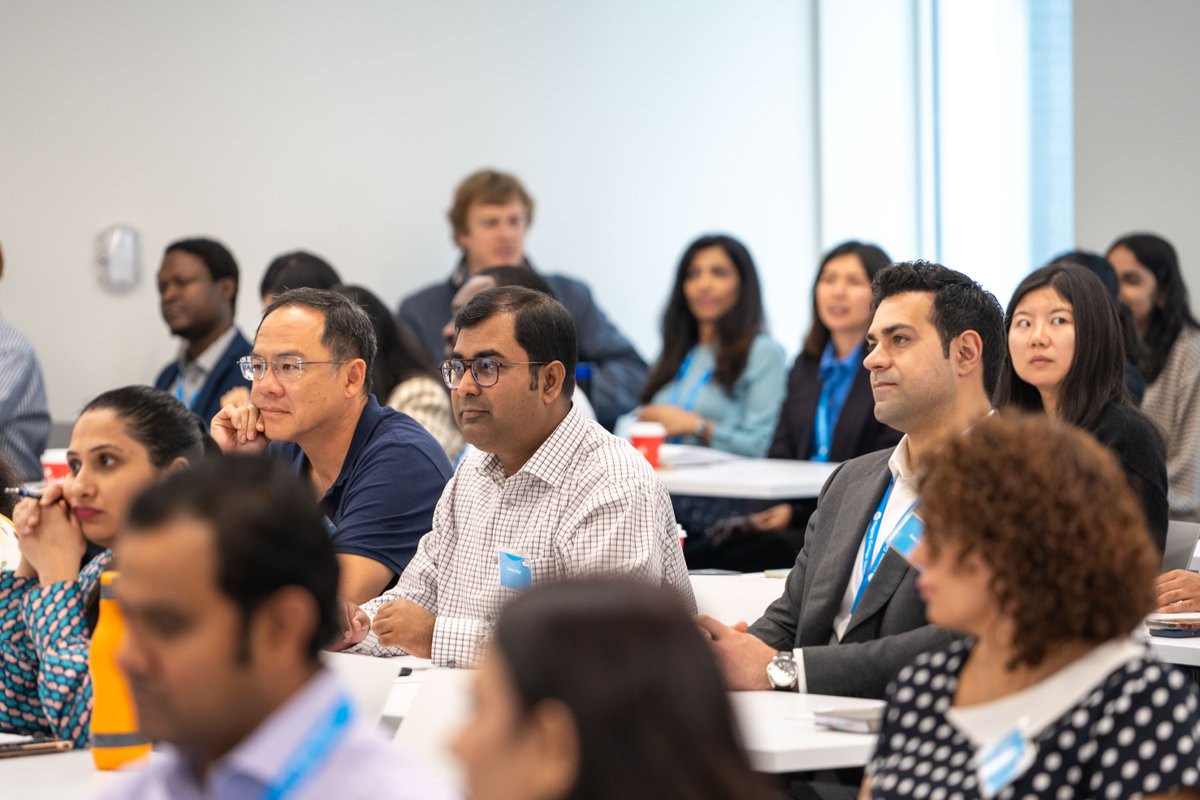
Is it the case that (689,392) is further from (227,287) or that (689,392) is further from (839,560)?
(839,560)

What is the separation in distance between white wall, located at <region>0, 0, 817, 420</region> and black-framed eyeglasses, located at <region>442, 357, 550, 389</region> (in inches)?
150

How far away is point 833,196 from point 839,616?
214 inches

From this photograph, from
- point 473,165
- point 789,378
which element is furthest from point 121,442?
point 473,165

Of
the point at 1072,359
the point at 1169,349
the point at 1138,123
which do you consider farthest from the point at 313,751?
the point at 1138,123

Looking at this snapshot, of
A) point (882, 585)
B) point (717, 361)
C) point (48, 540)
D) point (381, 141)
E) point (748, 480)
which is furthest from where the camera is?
point (381, 141)

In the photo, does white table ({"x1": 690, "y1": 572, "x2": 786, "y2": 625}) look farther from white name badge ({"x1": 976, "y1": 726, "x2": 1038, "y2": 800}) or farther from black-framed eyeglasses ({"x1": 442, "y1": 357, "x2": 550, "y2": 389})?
white name badge ({"x1": 976, "y1": 726, "x2": 1038, "y2": 800})

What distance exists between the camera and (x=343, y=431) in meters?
3.39

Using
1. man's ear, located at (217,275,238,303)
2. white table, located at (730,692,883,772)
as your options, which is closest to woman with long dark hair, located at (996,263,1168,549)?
white table, located at (730,692,883,772)

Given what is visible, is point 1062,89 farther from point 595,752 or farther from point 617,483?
point 595,752

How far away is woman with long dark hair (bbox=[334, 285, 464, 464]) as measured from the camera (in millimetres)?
4430

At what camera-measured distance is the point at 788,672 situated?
2510 mm

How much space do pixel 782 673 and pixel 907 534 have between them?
12.7 inches

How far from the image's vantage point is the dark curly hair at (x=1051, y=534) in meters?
1.63

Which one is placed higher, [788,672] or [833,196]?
[833,196]
